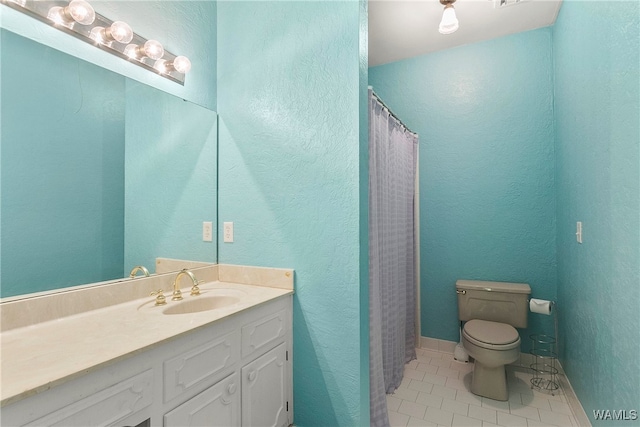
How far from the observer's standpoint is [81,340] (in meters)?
0.95

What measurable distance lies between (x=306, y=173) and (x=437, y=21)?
Answer: 1.73 metres

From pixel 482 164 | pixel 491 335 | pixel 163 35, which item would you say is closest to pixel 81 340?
pixel 163 35

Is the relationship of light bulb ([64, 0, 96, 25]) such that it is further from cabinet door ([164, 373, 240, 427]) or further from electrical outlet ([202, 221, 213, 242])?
cabinet door ([164, 373, 240, 427])

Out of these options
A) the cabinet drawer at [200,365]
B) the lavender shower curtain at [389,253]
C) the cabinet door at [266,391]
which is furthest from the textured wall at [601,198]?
the cabinet drawer at [200,365]

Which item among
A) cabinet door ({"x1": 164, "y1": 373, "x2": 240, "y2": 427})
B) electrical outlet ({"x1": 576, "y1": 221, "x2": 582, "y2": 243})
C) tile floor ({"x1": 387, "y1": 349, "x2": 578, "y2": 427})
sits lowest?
tile floor ({"x1": 387, "y1": 349, "x2": 578, "y2": 427})

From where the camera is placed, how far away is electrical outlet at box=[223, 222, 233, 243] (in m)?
1.80

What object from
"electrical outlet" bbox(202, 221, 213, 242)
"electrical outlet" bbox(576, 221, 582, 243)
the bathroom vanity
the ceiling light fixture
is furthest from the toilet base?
the ceiling light fixture

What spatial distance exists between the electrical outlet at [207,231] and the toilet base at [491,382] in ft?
6.28

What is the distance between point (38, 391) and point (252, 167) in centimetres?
127

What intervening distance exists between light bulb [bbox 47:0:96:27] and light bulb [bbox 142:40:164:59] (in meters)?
0.24

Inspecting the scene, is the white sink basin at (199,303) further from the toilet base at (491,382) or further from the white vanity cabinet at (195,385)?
the toilet base at (491,382)

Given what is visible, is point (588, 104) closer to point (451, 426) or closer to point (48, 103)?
point (451, 426)

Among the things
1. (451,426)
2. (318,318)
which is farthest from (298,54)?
(451,426)

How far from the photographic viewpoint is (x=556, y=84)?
2291 mm
